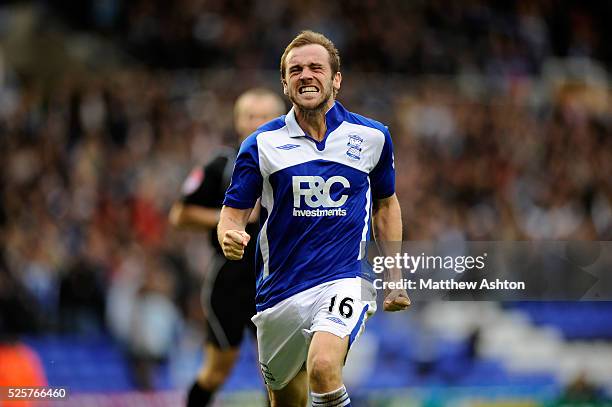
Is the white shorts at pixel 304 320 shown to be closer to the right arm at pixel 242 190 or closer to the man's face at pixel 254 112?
the right arm at pixel 242 190

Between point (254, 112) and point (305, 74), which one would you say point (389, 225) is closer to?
point (305, 74)

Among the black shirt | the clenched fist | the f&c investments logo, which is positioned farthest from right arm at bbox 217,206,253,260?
the black shirt

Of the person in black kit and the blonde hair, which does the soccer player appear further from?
the person in black kit

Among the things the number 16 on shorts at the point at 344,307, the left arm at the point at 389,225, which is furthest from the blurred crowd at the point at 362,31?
the number 16 on shorts at the point at 344,307

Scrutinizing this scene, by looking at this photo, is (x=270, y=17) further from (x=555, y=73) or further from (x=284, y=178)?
(x=284, y=178)

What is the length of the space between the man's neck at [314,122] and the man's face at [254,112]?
79.1 inches

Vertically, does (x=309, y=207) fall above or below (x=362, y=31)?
below

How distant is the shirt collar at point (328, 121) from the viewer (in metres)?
5.55

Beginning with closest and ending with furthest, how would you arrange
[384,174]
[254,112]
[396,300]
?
1. [396,300]
2. [384,174]
3. [254,112]

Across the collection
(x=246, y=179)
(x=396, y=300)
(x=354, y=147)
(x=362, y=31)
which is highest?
(x=362, y=31)

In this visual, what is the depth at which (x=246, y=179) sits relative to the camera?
5.49 metres

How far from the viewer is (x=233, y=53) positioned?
58.4 ft

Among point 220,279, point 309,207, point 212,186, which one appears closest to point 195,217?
point 212,186

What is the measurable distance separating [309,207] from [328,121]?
1.57 ft
